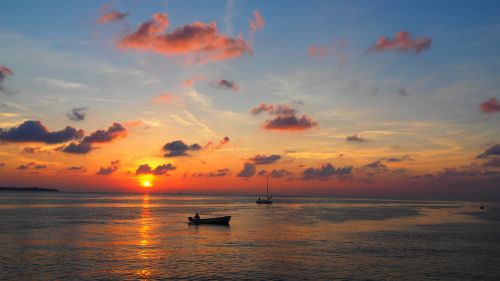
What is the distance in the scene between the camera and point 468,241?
63438mm

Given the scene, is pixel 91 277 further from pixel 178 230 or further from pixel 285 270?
pixel 178 230

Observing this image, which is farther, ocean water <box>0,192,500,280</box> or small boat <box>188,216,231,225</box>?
small boat <box>188,216,231,225</box>

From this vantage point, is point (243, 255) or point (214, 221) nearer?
point (243, 255)

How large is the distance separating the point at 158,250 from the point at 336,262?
2103cm

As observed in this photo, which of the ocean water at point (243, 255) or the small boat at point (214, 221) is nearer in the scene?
the ocean water at point (243, 255)

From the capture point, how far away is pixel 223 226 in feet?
274

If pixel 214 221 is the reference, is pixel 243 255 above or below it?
below

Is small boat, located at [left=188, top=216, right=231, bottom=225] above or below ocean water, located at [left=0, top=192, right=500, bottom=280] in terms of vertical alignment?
above

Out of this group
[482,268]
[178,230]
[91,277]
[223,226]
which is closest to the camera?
[91,277]

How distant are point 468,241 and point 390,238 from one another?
35.8 feet

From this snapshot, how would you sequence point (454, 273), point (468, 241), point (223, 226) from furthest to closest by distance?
point (223, 226), point (468, 241), point (454, 273)

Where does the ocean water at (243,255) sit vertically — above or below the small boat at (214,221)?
below

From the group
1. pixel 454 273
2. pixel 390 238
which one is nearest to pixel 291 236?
pixel 390 238

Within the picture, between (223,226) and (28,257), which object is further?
(223,226)
